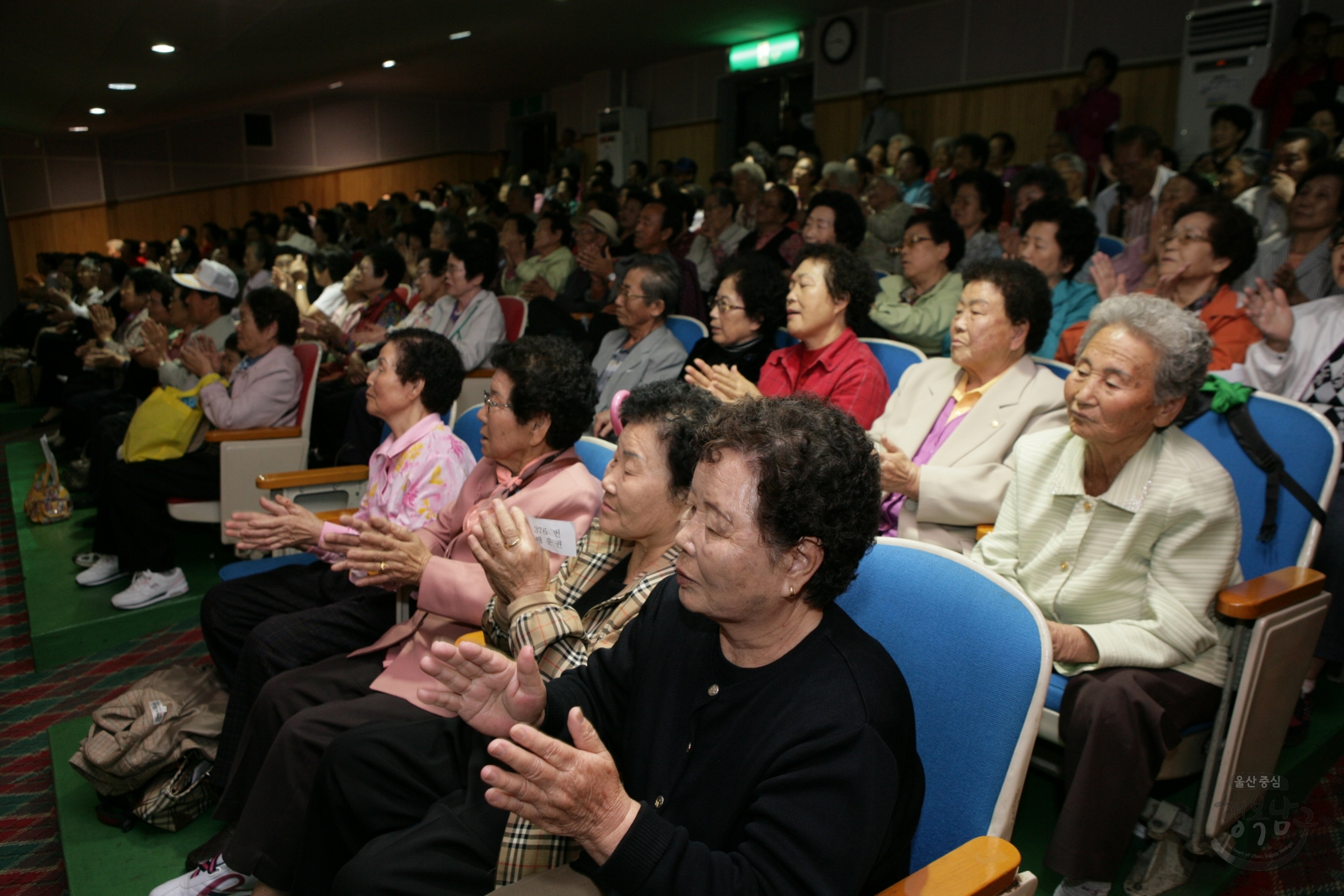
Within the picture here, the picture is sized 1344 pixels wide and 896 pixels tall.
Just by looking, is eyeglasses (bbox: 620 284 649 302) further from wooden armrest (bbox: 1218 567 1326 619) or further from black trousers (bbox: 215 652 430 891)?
wooden armrest (bbox: 1218 567 1326 619)

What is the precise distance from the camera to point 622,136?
1212 cm

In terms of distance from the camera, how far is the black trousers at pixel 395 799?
1.39 metres

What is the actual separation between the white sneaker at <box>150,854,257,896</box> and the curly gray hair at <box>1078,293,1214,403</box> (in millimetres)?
2087

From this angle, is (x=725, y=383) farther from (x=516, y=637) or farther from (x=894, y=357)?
(x=516, y=637)

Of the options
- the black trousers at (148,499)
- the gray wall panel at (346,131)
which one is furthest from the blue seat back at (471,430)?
the gray wall panel at (346,131)

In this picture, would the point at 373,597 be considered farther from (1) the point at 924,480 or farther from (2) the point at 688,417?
(1) the point at 924,480

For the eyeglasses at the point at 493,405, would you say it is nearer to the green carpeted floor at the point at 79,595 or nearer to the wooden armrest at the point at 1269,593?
the wooden armrest at the point at 1269,593

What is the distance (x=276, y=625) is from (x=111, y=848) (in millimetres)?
615

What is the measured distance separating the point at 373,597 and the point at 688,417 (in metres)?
1.07

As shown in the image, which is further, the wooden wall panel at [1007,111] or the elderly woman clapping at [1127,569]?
the wooden wall panel at [1007,111]

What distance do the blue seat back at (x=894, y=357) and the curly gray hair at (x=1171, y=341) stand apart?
0.92 meters

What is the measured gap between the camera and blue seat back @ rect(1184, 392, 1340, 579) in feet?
6.08

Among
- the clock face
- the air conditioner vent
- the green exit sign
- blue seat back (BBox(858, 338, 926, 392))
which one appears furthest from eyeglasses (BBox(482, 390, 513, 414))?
the green exit sign

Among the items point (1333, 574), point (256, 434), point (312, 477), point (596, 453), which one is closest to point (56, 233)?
point (256, 434)
